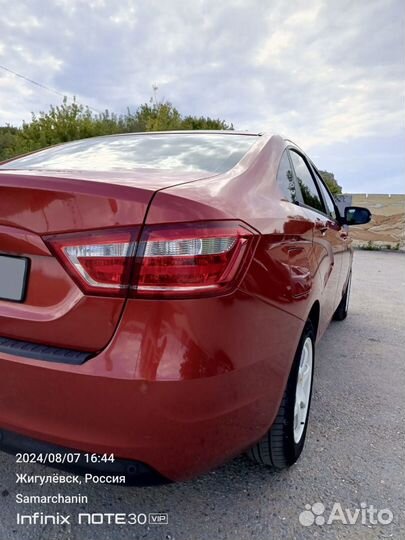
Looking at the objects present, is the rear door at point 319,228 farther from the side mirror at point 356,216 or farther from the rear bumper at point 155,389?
the rear bumper at point 155,389

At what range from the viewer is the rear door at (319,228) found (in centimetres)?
223

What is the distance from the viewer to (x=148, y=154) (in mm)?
1918

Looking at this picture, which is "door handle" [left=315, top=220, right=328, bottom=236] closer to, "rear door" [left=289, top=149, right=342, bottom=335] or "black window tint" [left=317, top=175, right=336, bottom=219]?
"rear door" [left=289, top=149, right=342, bottom=335]

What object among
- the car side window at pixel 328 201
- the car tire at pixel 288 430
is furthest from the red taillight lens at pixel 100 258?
the car side window at pixel 328 201

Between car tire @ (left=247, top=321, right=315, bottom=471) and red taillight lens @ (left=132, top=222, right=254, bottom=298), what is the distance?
0.76 m

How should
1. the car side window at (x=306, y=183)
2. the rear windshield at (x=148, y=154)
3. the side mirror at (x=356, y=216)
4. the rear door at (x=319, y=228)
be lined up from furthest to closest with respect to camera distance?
the side mirror at (x=356, y=216) < the car side window at (x=306, y=183) < the rear door at (x=319, y=228) < the rear windshield at (x=148, y=154)

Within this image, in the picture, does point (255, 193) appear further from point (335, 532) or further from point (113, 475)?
point (335, 532)

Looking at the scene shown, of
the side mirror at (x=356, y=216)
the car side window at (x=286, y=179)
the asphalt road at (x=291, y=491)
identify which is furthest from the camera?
the side mirror at (x=356, y=216)

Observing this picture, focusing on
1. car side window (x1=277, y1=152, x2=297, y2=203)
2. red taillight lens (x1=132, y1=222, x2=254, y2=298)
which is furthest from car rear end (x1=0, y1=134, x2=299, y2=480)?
car side window (x1=277, y1=152, x2=297, y2=203)

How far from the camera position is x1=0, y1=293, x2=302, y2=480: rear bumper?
44.6 inches

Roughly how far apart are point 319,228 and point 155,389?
1.52 meters

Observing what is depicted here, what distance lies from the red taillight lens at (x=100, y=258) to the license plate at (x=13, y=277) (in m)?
0.15

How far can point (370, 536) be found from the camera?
5.06 ft

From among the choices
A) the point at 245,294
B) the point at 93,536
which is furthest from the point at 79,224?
the point at 93,536
